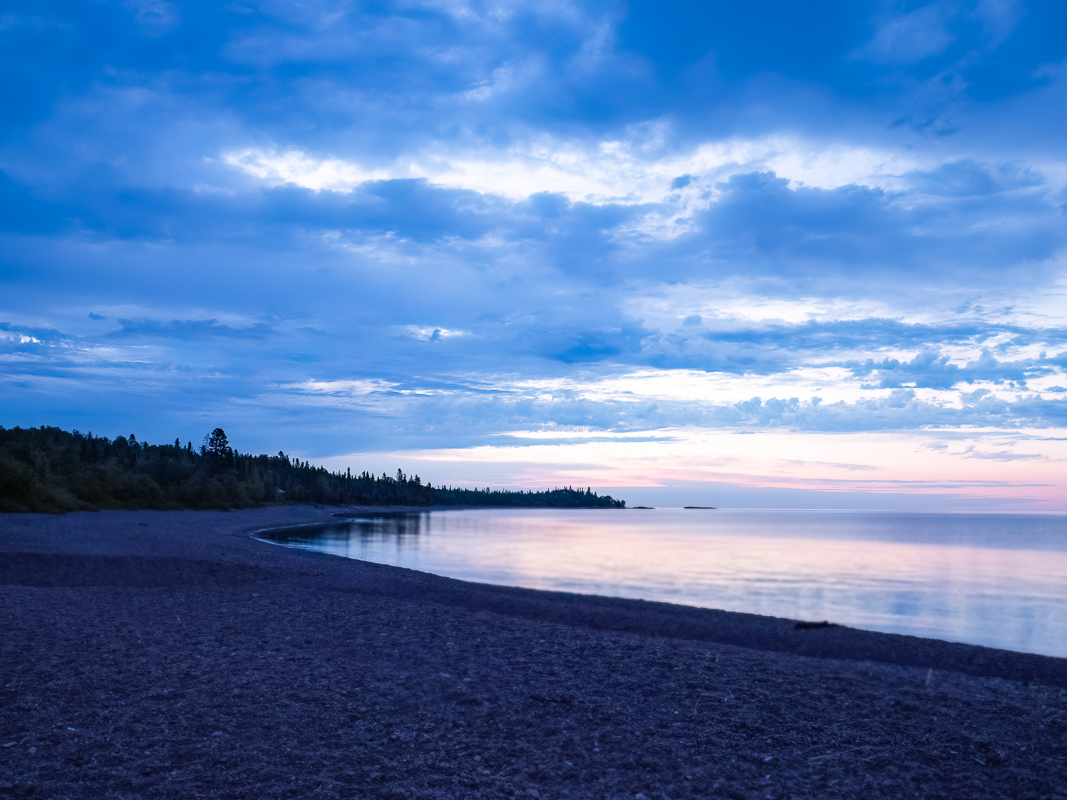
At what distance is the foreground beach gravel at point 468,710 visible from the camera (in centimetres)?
577

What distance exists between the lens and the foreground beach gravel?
5.77 meters

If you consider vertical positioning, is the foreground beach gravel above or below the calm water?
above

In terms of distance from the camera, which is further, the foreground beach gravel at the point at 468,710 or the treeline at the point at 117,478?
the treeline at the point at 117,478

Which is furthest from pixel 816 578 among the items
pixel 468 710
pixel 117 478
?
pixel 117 478

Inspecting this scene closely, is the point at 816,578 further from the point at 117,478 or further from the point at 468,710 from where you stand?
the point at 117,478

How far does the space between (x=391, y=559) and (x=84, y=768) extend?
34877 mm

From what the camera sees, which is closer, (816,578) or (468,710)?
(468,710)

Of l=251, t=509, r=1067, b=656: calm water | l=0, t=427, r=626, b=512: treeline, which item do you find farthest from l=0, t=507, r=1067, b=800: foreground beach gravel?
l=0, t=427, r=626, b=512: treeline

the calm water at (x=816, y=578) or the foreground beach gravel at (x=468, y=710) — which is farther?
the calm water at (x=816, y=578)

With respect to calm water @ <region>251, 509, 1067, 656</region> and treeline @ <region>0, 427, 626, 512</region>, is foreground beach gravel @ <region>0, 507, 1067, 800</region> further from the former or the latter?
treeline @ <region>0, 427, 626, 512</region>

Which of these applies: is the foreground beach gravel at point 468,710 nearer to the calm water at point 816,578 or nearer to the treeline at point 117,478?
the calm water at point 816,578

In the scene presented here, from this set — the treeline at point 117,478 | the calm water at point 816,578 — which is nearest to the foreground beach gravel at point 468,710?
the calm water at point 816,578

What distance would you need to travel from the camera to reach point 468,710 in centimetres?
768

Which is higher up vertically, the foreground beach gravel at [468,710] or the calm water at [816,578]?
the foreground beach gravel at [468,710]
